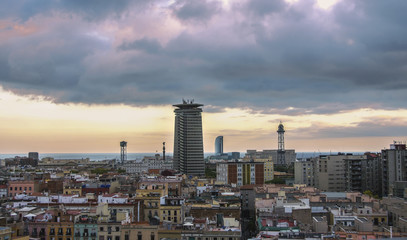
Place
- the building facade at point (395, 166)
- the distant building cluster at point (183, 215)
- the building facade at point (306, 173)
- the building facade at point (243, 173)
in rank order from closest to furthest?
1. the distant building cluster at point (183, 215)
2. the building facade at point (395, 166)
3. the building facade at point (306, 173)
4. the building facade at point (243, 173)

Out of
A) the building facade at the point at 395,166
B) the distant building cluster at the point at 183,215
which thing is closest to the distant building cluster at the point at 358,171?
the building facade at the point at 395,166

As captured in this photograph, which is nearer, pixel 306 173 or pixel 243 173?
pixel 306 173

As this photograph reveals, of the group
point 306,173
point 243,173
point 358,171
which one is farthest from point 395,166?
point 243,173

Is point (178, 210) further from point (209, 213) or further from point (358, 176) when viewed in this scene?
point (358, 176)

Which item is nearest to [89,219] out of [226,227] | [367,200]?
[226,227]

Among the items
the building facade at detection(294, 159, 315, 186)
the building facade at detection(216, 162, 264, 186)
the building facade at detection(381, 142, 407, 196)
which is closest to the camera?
the building facade at detection(381, 142, 407, 196)

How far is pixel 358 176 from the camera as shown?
5974 inches

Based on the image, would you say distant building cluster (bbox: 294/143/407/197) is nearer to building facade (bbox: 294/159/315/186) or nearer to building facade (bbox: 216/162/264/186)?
building facade (bbox: 294/159/315/186)

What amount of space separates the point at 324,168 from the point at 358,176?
12.1m

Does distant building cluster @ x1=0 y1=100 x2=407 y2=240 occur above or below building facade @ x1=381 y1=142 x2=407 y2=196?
below

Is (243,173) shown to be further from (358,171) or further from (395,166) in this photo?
(395,166)

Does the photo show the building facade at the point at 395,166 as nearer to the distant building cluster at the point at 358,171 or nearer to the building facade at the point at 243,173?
the distant building cluster at the point at 358,171

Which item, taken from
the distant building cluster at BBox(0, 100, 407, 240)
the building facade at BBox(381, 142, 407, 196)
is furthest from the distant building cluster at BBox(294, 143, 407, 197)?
the distant building cluster at BBox(0, 100, 407, 240)

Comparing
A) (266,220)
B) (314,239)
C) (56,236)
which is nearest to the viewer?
(314,239)
